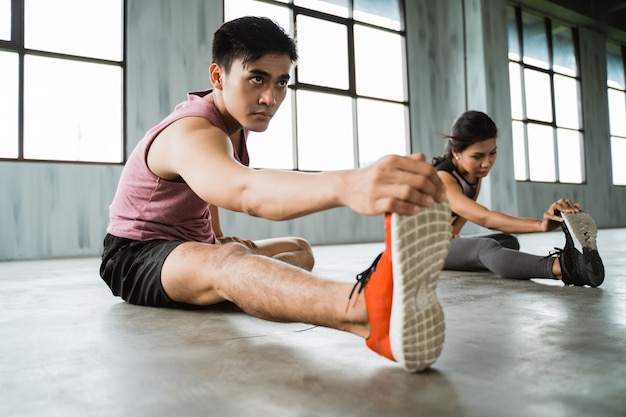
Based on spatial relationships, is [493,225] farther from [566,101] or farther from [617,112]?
[617,112]

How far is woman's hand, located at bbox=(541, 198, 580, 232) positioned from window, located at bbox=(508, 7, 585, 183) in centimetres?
648

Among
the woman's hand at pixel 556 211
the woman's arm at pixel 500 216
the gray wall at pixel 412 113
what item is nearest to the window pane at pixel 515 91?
the gray wall at pixel 412 113

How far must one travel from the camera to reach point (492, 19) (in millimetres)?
7414

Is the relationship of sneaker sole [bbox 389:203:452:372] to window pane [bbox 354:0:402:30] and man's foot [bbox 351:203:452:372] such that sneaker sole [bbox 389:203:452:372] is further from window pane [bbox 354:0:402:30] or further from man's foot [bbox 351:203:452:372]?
window pane [bbox 354:0:402:30]

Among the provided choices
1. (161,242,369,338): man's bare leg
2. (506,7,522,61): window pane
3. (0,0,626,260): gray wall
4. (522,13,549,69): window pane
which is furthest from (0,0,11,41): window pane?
(522,13,549,69): window pane

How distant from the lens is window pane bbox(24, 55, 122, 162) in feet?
14.5

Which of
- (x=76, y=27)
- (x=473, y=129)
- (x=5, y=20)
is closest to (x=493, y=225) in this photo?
(x=473, y=129)

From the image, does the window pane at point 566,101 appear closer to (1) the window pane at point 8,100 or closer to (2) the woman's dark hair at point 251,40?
(1) the window pane at point 8,100

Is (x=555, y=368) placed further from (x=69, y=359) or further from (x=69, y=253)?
(x=69, y=253)

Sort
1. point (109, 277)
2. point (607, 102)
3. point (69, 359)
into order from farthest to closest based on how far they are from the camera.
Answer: point (607, 102)
point (109, 277)
point (69, 359)

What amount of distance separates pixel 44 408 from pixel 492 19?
25.9ft

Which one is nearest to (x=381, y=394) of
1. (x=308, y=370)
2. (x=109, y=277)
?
(x=308, y=370)

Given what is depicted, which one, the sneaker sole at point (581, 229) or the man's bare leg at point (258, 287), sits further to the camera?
the sneaker sole at point (581, 229)

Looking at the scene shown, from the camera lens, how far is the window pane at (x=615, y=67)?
392 inches
